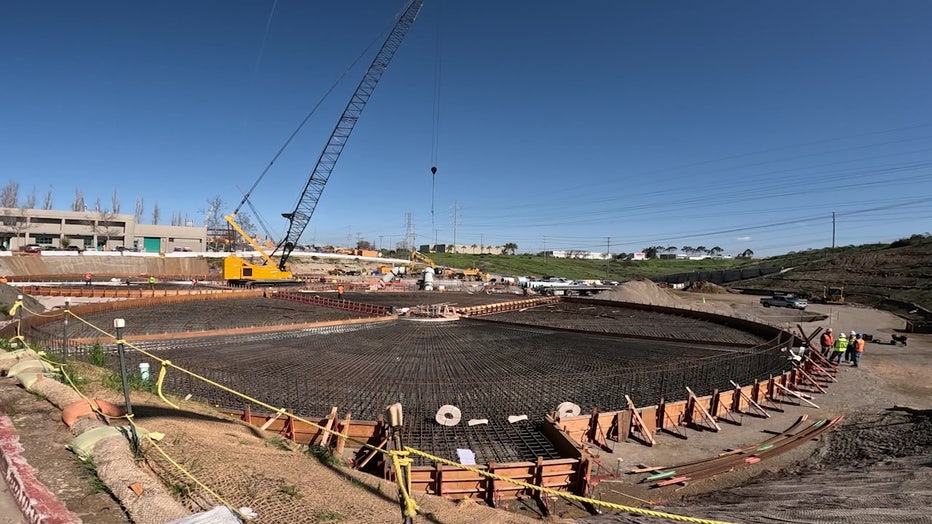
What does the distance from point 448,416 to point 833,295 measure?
5704cm

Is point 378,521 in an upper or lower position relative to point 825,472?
upper

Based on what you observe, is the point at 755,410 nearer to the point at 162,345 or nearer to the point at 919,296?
the point at 162,345

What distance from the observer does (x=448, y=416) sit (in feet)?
33.1

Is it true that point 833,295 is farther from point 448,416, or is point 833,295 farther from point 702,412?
point 448,416

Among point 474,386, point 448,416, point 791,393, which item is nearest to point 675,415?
point 474,386

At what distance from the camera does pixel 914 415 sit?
12250mm

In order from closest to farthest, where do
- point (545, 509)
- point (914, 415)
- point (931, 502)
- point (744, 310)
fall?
point (931, 502) < point (545, 509) < point (914, 415) < point (744, 310)

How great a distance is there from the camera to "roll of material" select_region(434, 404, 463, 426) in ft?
32.6

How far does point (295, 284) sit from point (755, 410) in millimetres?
38842

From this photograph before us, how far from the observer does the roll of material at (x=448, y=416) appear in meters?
9.94

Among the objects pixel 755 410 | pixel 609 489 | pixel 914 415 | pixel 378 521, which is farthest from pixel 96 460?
pixel 914 415

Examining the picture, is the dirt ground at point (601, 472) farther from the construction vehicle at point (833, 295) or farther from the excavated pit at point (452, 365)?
the construction vehicle at point (833, 295)

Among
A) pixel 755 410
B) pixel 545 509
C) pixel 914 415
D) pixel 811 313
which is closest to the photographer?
pixel 545 509

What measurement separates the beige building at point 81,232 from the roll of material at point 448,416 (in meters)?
79.6
